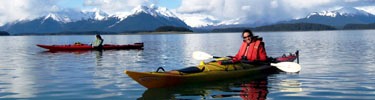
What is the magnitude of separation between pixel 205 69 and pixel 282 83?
3.20 m

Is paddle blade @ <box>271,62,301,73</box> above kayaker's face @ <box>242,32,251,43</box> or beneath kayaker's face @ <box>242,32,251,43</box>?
beneath

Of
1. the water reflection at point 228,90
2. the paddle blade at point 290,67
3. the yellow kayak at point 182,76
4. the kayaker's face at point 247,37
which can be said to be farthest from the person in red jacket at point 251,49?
the water reflection at point 228,90

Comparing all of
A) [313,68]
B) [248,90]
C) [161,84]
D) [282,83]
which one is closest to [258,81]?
[282,83]

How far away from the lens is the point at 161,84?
17125 millimetres

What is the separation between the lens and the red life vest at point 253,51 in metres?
20.7

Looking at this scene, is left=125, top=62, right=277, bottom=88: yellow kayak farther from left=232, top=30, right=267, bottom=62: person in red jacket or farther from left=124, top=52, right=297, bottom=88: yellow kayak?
left=232, top=30, right=267, bottom=62: person in red jacket

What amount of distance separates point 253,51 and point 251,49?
0.13 meters

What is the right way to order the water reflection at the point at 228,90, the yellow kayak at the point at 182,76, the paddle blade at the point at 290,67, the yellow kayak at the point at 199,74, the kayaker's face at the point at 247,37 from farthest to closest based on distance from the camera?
the kayaker's face at the point at 247,37, the paddle blade at the point at 290,67, the yellow kayak at the point at 199,74, the yellow kayak at the point at 182,76, the water reflection at the point at 228,90

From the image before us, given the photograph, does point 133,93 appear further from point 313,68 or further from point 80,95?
point 313,68

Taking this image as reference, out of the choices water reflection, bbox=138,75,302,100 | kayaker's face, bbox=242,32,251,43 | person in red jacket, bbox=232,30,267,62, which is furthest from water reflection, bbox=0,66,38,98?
kayaker's face, bbox=242,32,251,43

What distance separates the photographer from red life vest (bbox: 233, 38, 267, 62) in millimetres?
20672

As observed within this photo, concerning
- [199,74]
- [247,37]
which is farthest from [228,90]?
[247,37]

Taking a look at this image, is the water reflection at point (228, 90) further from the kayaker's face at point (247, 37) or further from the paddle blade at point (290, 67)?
the kayaker's face at point (247, 37)

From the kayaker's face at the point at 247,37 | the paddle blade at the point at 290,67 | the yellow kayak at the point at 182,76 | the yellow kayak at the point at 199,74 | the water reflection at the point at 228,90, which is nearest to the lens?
the water reflection at the point at 228,90
